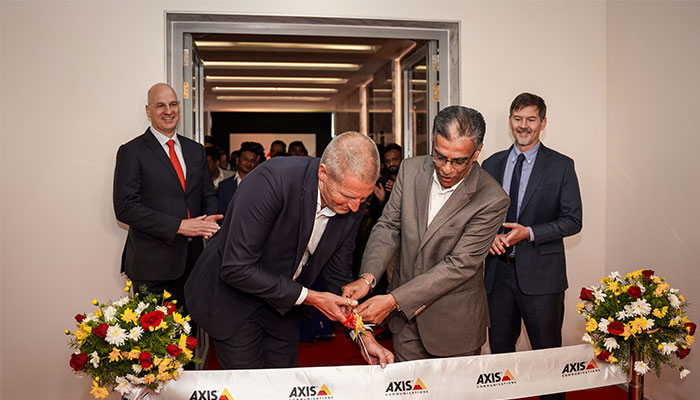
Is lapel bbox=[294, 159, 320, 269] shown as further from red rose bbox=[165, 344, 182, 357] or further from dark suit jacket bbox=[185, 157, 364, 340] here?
red rose bbox=[165, 344, 182, 357]

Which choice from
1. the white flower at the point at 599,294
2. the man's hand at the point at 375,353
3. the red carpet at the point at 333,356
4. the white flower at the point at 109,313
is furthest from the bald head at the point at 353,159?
the red carpet at the point at 333,356

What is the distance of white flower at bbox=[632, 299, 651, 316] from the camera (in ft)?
7.53

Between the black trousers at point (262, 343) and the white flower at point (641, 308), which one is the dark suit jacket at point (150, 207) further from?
the white flower at point (641, 308)

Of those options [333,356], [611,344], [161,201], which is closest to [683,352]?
[611,344]

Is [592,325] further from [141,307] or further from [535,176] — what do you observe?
[141,307]

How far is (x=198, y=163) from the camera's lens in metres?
3.57

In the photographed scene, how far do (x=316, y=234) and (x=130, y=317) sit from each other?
785 mm

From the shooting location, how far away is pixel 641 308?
7.54ft

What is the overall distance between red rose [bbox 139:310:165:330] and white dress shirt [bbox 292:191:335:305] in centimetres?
50

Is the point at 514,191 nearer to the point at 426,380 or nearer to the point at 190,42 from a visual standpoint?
the point at 426,380

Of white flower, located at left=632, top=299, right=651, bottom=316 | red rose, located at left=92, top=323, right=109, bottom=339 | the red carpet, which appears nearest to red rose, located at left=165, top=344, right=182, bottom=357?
red rose, located at left=92, top=323, right=109, bottom=339

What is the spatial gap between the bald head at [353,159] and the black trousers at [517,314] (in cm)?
166

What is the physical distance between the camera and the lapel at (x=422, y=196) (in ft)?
8.22

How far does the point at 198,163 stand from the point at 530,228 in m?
2.07
